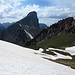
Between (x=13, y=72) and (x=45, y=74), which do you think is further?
(x=45, y=74)

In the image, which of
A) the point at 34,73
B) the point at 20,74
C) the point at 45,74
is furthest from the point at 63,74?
the point at 20,74

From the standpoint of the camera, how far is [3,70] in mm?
26031

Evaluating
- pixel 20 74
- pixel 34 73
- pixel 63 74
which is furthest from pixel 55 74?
pixel 20 74

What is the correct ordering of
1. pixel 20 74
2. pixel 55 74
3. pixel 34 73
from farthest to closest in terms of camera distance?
pixel 55 74
pixel 34 73
pixel 20 74

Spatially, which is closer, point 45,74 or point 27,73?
point 27,73

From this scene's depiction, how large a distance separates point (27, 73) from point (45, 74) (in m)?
3.27

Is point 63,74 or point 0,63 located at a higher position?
point 0,63

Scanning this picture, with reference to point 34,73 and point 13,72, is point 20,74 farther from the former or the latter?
point 34,73

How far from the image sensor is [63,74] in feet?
108

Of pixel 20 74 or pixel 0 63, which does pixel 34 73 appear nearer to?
pixel 20 74

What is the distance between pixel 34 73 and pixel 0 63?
523cm

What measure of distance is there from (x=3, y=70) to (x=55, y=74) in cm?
877

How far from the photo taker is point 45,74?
29484 millimetres

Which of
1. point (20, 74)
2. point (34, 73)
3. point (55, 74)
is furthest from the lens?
point (55, 74)
